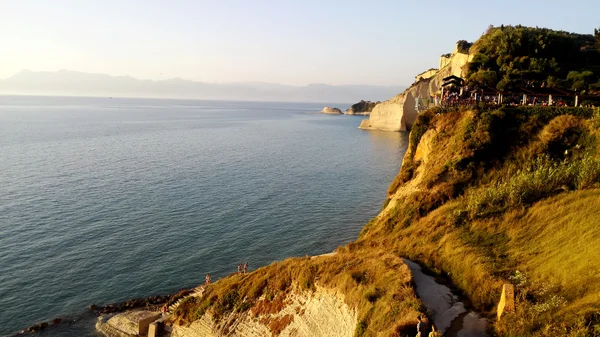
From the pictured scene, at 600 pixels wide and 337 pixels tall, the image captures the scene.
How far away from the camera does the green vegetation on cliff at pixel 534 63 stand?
47.4 metres

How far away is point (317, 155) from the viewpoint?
92125mm

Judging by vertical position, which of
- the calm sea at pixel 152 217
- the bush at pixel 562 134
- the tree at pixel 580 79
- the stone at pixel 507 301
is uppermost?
the tree at pixel 580 79

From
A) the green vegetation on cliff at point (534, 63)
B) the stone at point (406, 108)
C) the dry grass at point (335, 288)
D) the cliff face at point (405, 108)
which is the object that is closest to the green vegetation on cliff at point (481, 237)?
the dry grass at point (335, 288)

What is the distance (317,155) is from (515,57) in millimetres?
46344

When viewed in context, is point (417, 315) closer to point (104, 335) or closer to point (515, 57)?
point (104, 335)

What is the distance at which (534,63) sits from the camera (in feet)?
169

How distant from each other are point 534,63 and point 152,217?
49006 millimetres

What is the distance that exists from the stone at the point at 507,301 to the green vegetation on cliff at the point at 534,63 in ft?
111

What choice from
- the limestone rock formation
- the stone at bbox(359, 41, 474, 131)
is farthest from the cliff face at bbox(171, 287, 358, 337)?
the stone at bbox(359, 41, 474, 131)

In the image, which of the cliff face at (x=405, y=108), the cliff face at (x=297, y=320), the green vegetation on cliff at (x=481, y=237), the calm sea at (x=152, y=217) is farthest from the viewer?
the cliff face at (x=405, y=108)

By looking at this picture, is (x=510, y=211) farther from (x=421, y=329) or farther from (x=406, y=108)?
(x=406, y=108)

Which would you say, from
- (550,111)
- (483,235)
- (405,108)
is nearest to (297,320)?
(483,235)

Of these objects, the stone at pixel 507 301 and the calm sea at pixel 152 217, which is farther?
the calm sea at pixel 152 217

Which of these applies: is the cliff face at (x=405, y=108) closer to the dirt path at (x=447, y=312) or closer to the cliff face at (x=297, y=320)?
the dirt path at (x=447, y=312)
